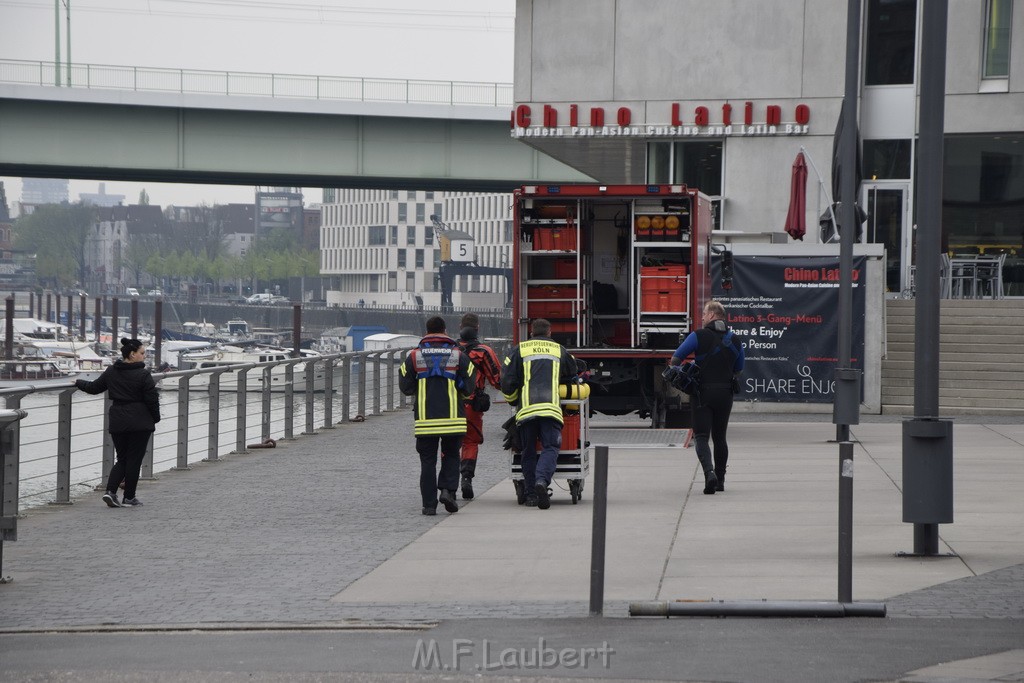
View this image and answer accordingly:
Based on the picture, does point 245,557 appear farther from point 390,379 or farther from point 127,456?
point 390,379

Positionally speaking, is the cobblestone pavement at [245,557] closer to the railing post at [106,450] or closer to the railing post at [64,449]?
the railing post at [64,449]

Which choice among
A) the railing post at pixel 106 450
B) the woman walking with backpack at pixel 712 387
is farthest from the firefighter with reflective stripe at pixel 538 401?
the railing post at pixel 106 450

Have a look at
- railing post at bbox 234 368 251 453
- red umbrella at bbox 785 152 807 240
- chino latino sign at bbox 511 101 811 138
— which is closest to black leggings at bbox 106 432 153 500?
railing post at bbox 234 368 251 453

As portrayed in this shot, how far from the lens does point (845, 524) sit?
8.54m

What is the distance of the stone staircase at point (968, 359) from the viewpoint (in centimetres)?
2511

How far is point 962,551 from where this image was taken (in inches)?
415

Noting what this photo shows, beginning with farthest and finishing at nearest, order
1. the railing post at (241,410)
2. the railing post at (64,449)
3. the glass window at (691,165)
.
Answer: the glass window at (691,165)
the railing post at (241,410)
the railing post at (64,449)

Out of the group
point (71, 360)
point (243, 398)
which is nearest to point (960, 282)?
point (243, 398)

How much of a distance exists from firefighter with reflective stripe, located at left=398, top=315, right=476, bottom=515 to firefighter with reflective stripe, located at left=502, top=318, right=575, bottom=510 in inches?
16.4

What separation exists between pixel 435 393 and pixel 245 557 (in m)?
2.55

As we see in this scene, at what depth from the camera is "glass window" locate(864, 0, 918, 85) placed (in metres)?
33.9

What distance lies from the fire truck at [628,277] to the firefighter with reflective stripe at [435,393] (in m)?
6.70

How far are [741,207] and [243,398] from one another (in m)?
17.2

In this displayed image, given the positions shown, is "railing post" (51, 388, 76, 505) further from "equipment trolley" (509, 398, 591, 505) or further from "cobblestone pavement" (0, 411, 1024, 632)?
"equipment trolley" (509, 398, 591, 505)
